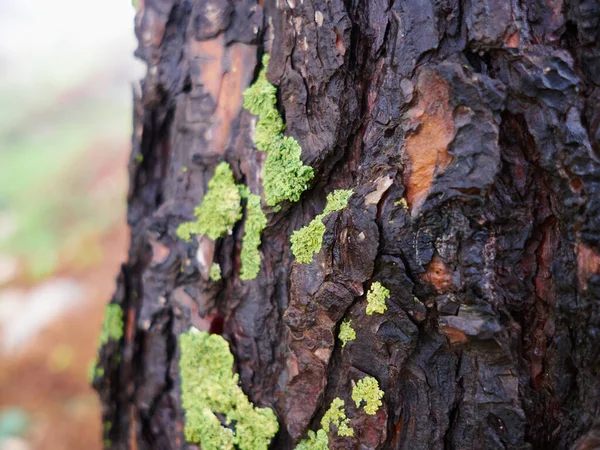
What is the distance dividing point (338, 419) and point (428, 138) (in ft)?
3.02

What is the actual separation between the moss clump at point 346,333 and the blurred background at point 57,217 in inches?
57.8

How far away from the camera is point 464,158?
1.21 meters

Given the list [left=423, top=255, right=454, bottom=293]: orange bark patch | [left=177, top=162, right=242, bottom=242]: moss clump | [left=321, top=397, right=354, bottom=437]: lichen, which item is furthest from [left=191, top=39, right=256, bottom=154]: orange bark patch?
[left=321, top=397, right=354, bottom=437]: lichen

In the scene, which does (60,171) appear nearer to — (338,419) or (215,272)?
(215,272)

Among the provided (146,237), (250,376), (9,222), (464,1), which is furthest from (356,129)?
(9,222)

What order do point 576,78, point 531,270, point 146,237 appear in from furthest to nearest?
point 146,237 < point 531,270 < point 576,78

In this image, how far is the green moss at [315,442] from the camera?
149cm

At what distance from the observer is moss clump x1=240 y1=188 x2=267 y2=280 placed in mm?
1577

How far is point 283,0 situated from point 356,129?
51cm

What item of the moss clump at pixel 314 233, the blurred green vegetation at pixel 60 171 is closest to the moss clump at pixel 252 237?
the moss clump at pixel 314 233

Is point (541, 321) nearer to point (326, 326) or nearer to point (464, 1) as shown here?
point (326, 326)

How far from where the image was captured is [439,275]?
1259mm

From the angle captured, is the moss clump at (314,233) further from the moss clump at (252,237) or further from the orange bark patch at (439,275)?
the orange bark patch at (439,275)

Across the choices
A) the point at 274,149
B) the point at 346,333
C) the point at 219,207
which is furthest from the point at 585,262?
the point at 219,207
